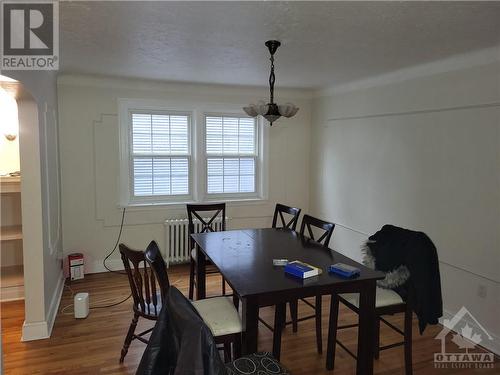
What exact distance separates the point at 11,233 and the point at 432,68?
4357 mm

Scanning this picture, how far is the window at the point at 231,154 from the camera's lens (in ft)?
16.6

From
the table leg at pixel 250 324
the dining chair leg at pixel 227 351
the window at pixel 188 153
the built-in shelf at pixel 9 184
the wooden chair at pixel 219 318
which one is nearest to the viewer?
the table leg at pixel 250 324

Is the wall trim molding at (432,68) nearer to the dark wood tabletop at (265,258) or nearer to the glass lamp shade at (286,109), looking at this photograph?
the glass lamp shade at (286,109)

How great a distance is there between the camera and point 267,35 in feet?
8.70

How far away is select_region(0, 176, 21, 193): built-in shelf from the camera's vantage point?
370 cm

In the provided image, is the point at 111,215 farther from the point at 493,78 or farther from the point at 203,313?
the point at 493,78

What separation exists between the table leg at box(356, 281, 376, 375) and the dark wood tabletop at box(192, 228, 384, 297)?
0.34 feet

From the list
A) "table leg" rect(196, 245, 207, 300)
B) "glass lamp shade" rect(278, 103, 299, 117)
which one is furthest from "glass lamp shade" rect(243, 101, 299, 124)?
"table leg" rect(196, 245, 207, 300)

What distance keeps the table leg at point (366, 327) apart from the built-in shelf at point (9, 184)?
332 centimetres

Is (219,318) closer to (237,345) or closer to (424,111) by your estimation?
(237,345)

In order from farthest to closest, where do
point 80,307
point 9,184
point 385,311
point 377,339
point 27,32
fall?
point 9,184 → point 80,307 → point 377,339 → point 385,311 → point 27,32

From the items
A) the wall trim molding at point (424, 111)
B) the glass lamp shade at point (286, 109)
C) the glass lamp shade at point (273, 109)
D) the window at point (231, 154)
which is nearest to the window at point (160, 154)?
the window at point (231, 154)

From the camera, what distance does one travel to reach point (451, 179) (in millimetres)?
3311

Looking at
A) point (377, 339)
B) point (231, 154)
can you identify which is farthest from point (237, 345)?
point (231, 154)
